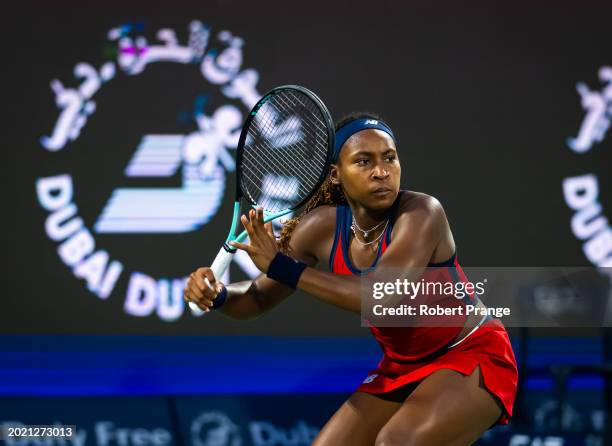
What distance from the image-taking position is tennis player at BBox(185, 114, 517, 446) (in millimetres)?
2652

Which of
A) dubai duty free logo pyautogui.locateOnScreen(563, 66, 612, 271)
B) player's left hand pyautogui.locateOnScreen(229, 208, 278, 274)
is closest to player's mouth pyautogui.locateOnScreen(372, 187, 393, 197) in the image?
player's left hand pyautogui.locateOnScreen(229, 208, 278, 274)

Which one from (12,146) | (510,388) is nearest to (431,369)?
(510,388)

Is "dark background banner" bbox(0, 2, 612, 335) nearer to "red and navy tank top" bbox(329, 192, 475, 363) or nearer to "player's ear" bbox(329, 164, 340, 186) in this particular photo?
"player's ear" bbox(329, 164, 340, 186)

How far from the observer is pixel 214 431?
4035 mm

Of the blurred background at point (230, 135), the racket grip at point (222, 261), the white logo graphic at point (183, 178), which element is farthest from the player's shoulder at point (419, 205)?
the white logo graphic at point (183, 178)

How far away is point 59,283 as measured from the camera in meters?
5.97

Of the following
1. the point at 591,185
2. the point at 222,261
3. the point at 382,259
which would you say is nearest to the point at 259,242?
the point at 222,261

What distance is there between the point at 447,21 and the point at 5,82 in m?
3.06

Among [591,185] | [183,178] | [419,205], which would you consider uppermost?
[183,178]

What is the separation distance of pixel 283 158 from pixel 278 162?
3cm

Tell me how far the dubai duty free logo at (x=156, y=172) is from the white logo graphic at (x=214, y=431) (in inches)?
69.2

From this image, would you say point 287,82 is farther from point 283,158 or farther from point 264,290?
point 264,290

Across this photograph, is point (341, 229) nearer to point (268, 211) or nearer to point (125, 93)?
point (268, 211)

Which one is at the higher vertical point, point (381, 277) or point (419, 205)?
point (419, 205)
